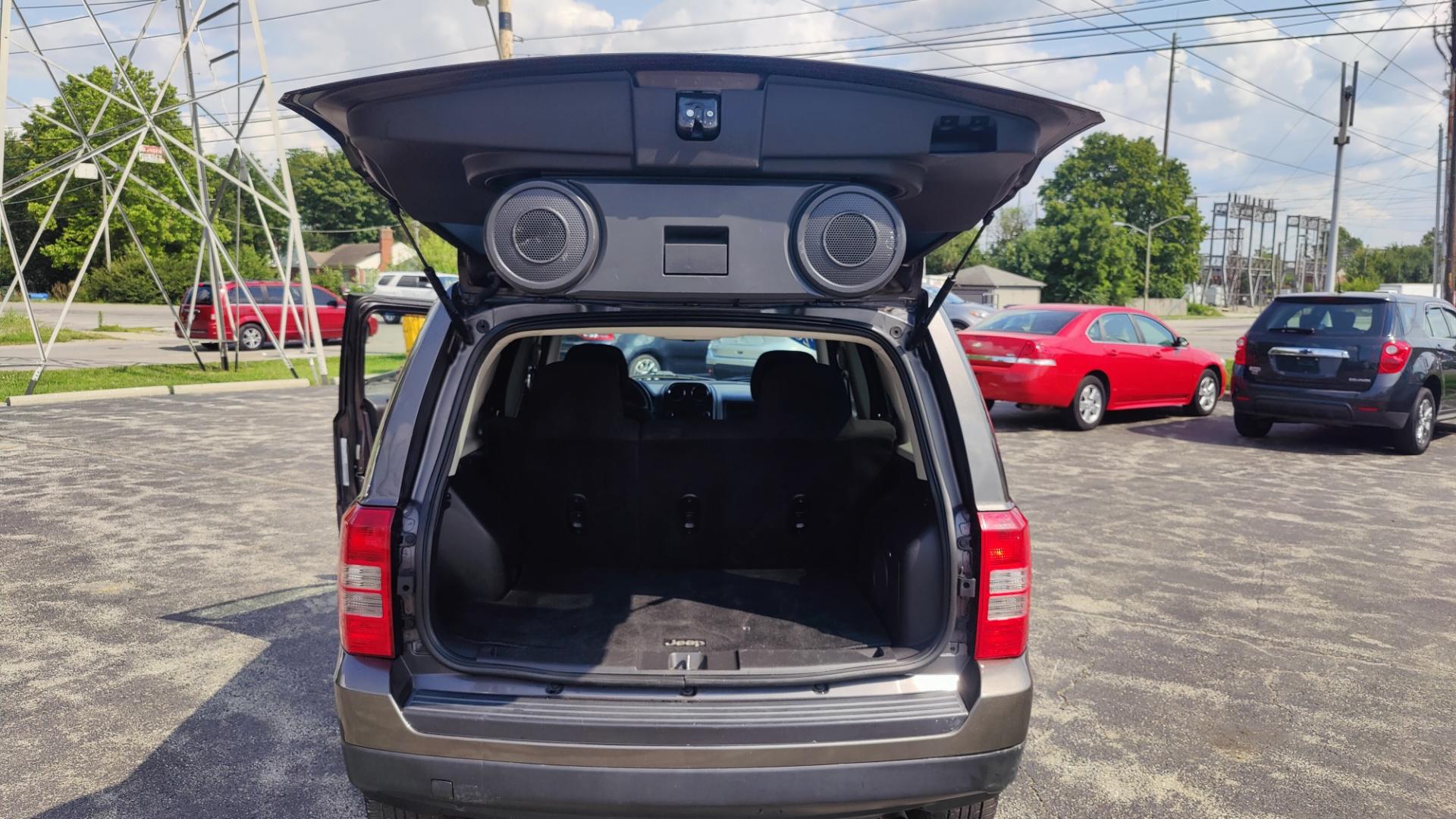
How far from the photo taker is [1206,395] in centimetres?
1375

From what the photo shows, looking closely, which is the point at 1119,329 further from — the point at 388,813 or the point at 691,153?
the point at 388,813

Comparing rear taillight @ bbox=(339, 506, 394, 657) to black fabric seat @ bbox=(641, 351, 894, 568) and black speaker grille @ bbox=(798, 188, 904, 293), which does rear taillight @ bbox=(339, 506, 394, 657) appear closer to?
black speaker grille @ bbox=(798, 188, 904, 293)

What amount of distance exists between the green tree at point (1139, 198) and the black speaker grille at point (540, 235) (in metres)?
69.9

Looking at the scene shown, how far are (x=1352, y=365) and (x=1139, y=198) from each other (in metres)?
65.8

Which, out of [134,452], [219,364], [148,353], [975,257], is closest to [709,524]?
[134,452]

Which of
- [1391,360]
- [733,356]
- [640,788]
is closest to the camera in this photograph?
[640,788]

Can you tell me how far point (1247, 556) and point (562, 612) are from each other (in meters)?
5.13

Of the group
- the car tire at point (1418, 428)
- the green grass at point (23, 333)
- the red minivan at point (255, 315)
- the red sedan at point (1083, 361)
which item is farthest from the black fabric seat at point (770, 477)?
the green grass at point (23, 333)

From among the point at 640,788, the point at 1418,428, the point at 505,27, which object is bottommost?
the point at 1418,428

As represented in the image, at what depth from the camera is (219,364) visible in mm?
18281

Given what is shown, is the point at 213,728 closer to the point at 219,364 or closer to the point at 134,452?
the point at 134,452

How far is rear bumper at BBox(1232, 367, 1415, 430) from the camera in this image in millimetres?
10367

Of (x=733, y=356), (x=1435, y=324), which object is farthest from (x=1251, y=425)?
(x=733, y=356)

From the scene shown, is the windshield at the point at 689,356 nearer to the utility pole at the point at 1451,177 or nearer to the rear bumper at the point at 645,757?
the rear bumper at the point at 645,757
